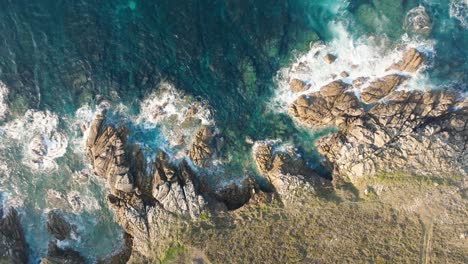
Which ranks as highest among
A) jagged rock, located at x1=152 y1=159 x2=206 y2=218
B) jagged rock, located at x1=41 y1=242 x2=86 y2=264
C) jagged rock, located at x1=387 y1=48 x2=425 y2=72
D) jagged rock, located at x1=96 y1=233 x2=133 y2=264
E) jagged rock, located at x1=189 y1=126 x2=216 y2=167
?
jagged rock, located at x1=387 y1=48 x2=425 y2=72

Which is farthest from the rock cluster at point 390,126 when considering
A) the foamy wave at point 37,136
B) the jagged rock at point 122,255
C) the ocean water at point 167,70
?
the foamy wave at point 37,136

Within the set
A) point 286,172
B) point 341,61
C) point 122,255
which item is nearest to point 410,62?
point 341,61

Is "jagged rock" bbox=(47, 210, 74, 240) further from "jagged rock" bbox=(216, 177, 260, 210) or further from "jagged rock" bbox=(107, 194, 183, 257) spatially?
"jagged rock" bbox=(216, 177, 260, 210)

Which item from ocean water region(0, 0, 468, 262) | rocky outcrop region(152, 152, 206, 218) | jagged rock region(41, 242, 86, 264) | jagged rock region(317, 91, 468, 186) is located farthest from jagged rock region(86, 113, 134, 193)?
jagged rock region(317, 91, 468, 186)

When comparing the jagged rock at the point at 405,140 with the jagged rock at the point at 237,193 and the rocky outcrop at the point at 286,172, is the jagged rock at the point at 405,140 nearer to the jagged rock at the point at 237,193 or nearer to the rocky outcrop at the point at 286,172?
the rocky outcrop at the point at 286,172

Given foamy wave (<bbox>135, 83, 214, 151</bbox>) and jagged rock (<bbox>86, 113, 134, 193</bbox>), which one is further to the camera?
foamy wave (<bbox>135, 83, 214, 151</bbox>)

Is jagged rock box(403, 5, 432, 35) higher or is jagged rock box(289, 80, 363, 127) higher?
jagged rock box(403, 5, 432, 35)

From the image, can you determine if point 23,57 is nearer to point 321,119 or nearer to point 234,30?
point 234,30

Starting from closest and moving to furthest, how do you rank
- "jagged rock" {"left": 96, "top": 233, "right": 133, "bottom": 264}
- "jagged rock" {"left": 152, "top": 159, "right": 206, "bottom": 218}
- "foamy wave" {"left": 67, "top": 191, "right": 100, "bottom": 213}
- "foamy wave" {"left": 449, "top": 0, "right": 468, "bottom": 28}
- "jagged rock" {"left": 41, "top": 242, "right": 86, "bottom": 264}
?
"jagged rock" {"left": 152, "top": 159, "right": 206, "bottom": 218} → "jagged rock" {"left": 41, "top": 242, "right": 86, "bottom": 264} → "jagged rock" {"left": 96, "top": 233, "right": 133, "bottom": 264} → "foamy wave" {"left": 67, "top": 191, "right": 100, "bottom": 213} → "foamy wave" {"left": 449, "top": 0, "right": 468, "bottom": 28}

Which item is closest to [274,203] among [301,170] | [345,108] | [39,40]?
[301,170]
